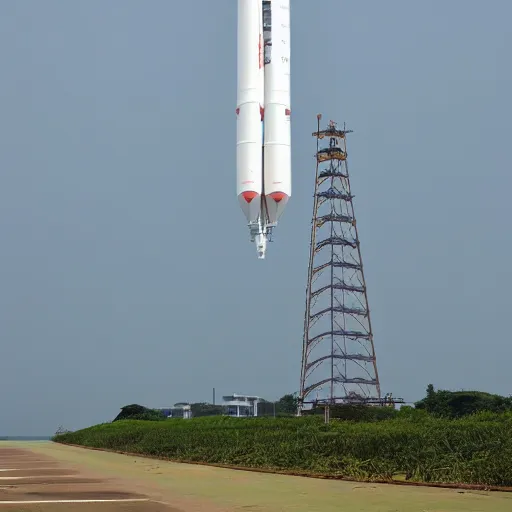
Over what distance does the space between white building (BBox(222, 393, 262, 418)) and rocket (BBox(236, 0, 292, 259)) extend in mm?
53192

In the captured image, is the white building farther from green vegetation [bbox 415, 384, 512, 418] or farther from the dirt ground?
the dirt ground

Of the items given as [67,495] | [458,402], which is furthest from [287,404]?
[67,495]

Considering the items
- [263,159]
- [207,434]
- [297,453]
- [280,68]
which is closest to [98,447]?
[207,434]

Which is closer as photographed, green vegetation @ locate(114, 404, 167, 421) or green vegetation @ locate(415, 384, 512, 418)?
green vegetation @ locate(415, 384, 512, 418)

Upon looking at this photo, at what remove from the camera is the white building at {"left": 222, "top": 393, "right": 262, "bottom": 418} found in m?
88.1

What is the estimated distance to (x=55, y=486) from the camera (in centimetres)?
1695

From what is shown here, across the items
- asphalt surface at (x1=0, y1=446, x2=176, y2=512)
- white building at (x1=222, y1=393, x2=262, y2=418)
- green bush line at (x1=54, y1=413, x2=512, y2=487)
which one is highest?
white building at (x1=222, y1=393, x2=262, y2=418)

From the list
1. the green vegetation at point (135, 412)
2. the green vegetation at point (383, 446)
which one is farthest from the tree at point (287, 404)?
the green vegetation at point (383, 446)

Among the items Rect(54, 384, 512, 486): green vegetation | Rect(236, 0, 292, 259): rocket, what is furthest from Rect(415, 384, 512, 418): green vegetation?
Rect(236, 0, 292, 259): rocket

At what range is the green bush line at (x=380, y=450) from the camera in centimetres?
1518

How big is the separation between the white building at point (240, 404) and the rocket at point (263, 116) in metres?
53.2

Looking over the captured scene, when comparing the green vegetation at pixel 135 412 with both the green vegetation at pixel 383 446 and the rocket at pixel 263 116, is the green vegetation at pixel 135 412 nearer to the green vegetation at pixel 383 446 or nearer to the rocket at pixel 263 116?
the green vegetation at pixel 383 446

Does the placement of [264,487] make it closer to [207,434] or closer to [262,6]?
[207,434]

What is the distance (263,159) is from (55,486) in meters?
19.7
